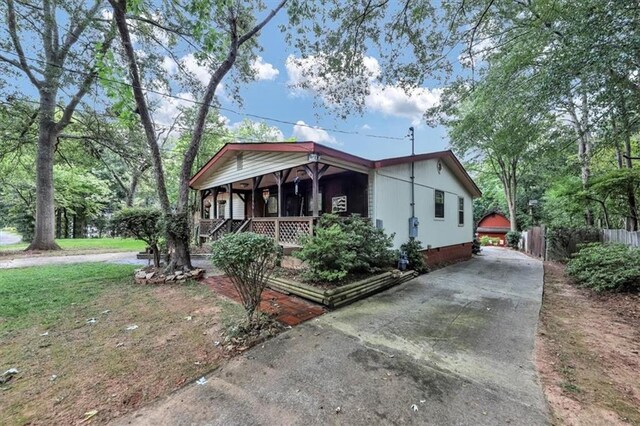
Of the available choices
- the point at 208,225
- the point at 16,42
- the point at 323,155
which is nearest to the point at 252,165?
the point at 323,155

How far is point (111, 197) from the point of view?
2506 centimetres

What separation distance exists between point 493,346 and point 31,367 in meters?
5.29

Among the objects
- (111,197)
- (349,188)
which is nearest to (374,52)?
(349,188)

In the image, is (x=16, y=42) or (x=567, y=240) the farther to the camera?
(x=567, y=240)

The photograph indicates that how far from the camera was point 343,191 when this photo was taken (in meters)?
9.66

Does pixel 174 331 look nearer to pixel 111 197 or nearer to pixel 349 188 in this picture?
pixel 349 188

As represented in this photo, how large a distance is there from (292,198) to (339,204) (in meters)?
3.01

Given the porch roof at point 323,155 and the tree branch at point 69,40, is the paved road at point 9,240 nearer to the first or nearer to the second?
the tree branch at point 69,40

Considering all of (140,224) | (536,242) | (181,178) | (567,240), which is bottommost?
(536,242)

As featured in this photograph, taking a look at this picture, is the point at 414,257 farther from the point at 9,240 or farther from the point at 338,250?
the point at 9,240

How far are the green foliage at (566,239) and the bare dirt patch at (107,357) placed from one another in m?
12.9

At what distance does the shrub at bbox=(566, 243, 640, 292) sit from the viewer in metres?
5.67

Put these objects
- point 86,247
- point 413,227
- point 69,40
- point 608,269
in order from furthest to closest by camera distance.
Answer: point 86,247 → point 69,40 → point 413,227 → point 608,269

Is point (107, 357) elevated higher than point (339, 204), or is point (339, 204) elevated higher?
point (339, 204)
